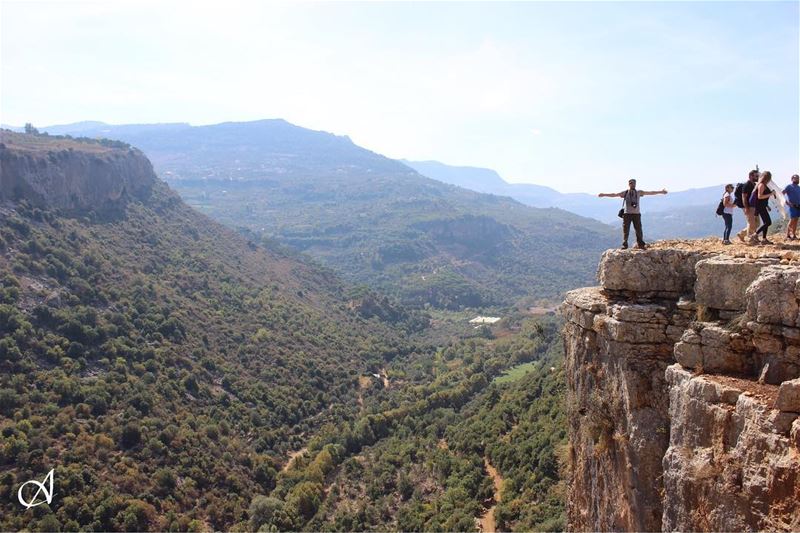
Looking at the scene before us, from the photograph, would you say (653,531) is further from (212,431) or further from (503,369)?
(503,369)

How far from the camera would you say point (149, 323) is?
51375mm

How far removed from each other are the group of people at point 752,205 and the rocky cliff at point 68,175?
214 ft

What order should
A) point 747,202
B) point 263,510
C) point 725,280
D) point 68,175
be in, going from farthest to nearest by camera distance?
point 68,175 → point 263,510 → point 747,202 → point 725,280

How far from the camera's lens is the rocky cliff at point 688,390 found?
6.05 metres

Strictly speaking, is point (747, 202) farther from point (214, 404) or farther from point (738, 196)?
point (214, 404)

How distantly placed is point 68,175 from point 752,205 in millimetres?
78277

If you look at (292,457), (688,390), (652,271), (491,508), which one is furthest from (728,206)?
(292,457)

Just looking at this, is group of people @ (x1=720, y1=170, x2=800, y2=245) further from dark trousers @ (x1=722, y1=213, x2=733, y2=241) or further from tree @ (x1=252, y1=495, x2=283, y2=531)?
tree @ (x1=252, y1=495, x2=283, y2=531)

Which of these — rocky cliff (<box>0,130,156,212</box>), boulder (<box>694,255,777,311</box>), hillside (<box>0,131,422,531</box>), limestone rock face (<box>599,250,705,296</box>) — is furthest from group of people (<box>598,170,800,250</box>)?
rocky cliff (<box>0,130,156,212</box>)

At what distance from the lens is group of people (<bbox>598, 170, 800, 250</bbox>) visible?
10.1m

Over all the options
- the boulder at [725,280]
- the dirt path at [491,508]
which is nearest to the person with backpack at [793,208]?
the boulder at [725,280]

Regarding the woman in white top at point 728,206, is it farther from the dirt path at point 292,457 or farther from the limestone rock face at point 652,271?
the dirt path at point 292,457

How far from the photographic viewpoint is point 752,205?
34.9 feet

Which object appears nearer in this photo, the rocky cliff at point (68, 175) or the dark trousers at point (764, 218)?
the dark trousers at point (764, 218)
